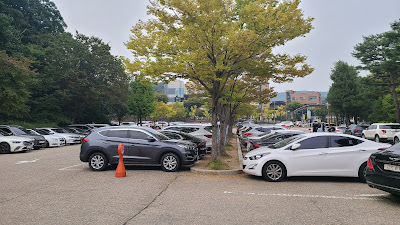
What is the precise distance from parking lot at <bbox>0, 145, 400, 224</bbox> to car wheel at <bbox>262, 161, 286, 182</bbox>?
242 millimetres

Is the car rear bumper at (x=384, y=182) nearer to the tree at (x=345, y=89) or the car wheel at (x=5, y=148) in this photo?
the car wheel at (x=5, y=148)

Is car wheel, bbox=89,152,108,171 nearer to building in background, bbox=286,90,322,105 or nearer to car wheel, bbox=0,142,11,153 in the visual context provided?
car wheel, bbox=0,142,11,153

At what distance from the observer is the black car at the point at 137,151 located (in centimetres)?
1028

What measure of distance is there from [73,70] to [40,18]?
1784cm

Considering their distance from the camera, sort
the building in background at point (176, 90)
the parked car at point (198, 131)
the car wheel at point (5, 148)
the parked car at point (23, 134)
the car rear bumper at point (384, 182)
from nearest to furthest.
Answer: the car rear bumper at point (384, 182), the parked car at point (198, 131), the car wheel at point (5, 148), the parked car at point (23, 134), the building in background at point (176, 90)

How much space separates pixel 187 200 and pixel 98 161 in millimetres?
5261

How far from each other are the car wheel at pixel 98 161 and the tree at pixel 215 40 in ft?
11.4

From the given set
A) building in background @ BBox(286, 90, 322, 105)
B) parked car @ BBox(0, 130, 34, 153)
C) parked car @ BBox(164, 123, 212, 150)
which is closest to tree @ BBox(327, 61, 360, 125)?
parked car @ BBox(164, 123, 212, 150)

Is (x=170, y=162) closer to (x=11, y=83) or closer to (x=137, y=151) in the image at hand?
(x=137, y=151)

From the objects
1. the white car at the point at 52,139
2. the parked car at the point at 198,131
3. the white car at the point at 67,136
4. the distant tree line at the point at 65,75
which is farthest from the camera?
the distant tree line at the point at 65,75

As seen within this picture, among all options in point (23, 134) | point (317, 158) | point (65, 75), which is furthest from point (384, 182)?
point (65, 75)

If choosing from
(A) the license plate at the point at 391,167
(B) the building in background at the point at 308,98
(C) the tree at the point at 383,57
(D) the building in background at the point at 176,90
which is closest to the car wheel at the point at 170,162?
(A) the license plate at the point at 391,167

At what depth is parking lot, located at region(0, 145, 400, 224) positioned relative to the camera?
5145 mm

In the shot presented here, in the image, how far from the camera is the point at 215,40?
10.7 meters
